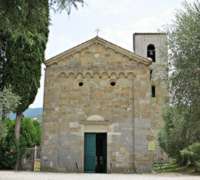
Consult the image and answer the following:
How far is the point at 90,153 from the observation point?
22141 mm

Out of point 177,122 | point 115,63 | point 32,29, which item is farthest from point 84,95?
point 32,29

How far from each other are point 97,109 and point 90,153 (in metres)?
2.55

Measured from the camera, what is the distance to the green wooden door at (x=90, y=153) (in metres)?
21.9

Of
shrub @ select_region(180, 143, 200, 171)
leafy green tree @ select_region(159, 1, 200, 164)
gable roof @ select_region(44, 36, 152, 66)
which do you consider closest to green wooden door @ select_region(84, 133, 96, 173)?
gable roof @ select_region(44, 36, 152, 66)

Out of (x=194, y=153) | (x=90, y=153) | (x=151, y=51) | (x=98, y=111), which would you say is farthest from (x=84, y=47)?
(x=151, y=51)

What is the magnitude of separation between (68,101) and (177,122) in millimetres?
8388

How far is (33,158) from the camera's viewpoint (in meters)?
24.0

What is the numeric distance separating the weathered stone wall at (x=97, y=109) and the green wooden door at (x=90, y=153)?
1.01 feet

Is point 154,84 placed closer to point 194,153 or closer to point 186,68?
point 194,153

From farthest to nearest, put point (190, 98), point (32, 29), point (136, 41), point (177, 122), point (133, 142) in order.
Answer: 1. point (136, 41)
2. point (133, 142)
3. point (177, 122)
4. point (190, 98)
5. point (32, 29)

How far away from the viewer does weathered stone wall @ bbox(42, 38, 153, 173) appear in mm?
21672

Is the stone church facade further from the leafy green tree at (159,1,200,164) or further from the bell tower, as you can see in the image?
the bell tower

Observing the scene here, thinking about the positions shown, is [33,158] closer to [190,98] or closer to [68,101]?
[68,101]

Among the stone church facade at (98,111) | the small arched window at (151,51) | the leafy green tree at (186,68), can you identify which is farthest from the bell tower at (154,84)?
the leafy green tree at (186,68)
